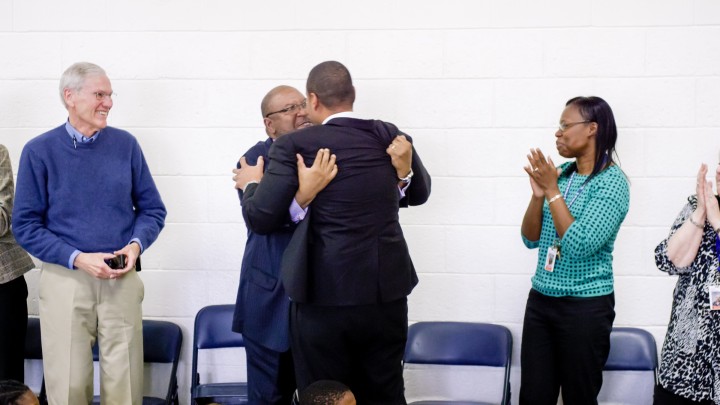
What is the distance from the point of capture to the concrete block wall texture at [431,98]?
3.93 meters

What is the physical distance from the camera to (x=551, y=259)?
10.7ft

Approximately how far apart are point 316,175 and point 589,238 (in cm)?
105

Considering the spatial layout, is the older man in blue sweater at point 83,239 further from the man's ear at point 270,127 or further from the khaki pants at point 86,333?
the man's ear at point 270,127

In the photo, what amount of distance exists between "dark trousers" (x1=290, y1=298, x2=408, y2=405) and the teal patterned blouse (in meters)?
0.67

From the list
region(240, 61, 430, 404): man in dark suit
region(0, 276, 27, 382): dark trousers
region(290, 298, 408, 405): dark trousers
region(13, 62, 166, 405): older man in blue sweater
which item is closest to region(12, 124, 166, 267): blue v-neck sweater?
region(13, 62, 166, 405): older man in blue sweater

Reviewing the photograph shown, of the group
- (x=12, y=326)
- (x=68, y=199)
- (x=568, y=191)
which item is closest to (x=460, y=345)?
(x=568, y=191)

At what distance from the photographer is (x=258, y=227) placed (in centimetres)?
290

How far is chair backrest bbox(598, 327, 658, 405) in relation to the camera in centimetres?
389

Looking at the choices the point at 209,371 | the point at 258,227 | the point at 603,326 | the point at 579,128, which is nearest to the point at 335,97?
the point at 258,227

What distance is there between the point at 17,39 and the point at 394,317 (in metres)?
2.47

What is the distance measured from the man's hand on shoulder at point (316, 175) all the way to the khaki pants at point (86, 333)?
1135mm

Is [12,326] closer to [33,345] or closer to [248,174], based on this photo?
[33,345]

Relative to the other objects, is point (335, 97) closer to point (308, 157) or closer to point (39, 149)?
point (308, 157)

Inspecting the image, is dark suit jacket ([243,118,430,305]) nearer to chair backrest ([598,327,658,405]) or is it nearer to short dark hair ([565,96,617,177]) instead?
short dark hair ([565,96,617,177])
